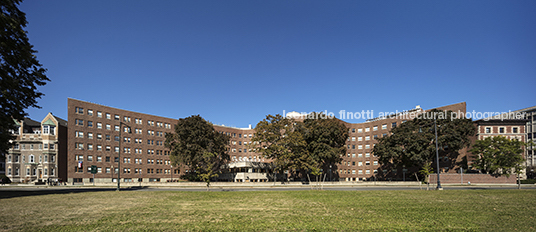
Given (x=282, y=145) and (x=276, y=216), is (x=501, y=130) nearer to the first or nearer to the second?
(x=282, y=145)

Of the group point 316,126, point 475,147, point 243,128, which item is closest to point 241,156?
point 243,128

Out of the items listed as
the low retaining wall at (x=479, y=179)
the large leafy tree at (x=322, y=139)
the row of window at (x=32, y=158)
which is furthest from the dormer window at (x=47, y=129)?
the low retaining wall at (x=479, y=179)

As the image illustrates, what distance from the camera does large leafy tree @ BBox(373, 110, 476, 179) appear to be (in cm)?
6256

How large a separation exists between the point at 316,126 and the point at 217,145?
22.5 m

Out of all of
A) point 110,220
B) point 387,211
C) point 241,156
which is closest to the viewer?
point 110,220

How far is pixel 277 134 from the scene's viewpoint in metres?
64.8

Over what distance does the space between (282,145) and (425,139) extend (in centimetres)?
2817

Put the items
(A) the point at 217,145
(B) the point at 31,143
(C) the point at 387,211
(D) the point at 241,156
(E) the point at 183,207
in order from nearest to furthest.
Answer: (C) the point at 387,211 → (E) the point at 183,207 → (A) the point at 217,145 → (B) the point at 31,143 → (D) the point at 241,156

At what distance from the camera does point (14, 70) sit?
28.1 meters

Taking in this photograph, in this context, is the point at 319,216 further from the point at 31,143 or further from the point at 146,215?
the point at 31,143

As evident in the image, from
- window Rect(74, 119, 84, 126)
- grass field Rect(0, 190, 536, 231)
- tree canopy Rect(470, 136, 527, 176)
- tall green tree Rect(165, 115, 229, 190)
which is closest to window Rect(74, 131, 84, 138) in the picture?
window Rect(74, 119, 84, 126)

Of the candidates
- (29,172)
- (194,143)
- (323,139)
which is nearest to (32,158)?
(29,172)

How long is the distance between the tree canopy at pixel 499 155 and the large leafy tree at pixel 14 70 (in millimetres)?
71377

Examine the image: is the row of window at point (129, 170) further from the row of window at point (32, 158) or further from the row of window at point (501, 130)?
the row of window at point (501, 130)
